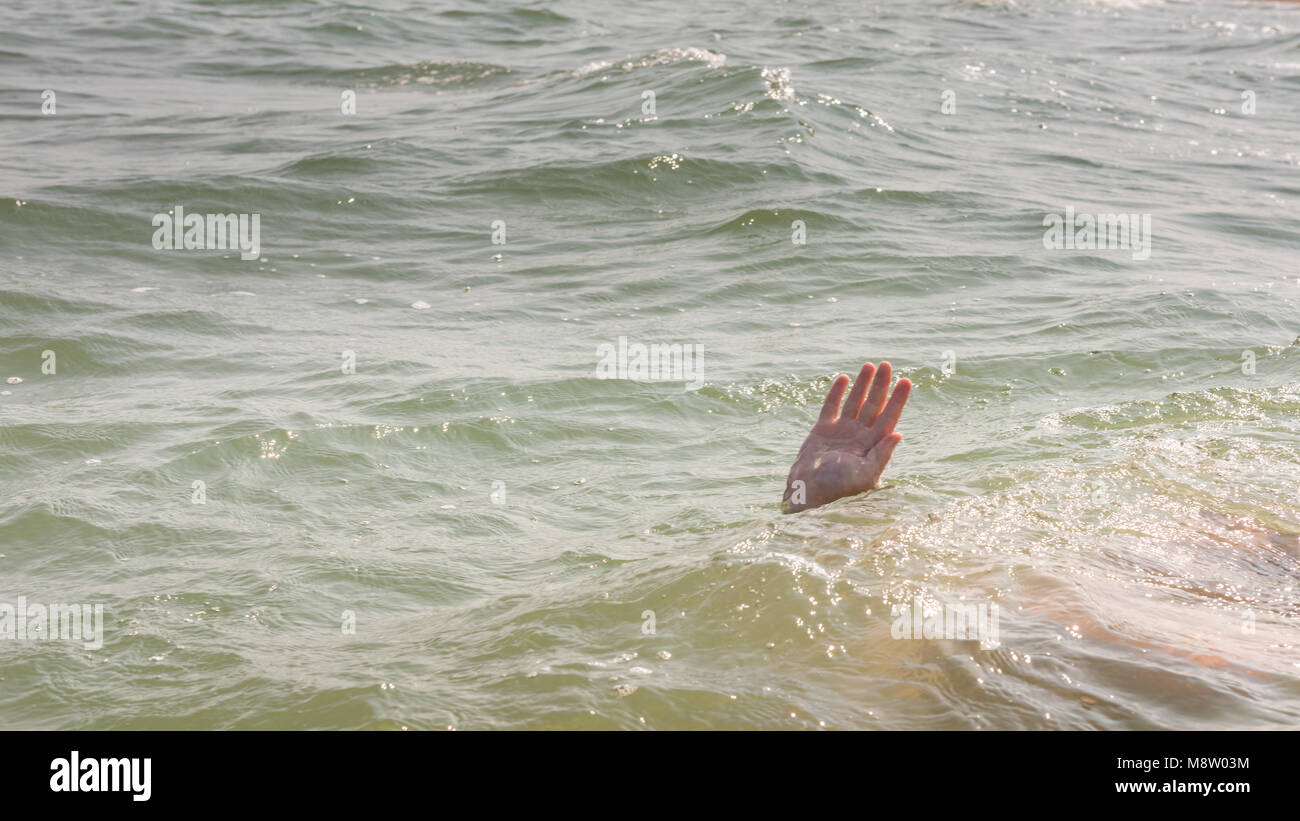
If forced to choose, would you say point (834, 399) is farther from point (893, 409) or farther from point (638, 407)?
point (638, 407)

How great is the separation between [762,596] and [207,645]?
1.89 meters

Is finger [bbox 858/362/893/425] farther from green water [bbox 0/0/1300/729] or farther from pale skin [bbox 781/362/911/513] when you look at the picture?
green water [bbox 0/0/1300/729]

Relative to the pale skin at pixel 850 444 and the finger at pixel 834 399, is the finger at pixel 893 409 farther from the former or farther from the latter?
the finger at pixel 834 399

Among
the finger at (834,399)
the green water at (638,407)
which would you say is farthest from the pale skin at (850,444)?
the green water at (638,407)

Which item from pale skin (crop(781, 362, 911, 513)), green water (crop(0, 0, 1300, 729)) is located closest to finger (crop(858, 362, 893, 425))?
pale skin (crop(781, 362, 911, 513))

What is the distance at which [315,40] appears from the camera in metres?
18.6

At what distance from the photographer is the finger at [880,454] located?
5090 millimetres

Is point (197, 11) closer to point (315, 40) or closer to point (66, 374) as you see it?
point (315, 40)

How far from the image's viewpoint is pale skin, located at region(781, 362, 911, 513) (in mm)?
5090

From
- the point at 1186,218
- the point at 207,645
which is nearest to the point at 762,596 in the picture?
the point at 207,645

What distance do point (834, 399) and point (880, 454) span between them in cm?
30

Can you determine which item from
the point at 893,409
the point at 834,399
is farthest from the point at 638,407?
the point at 893,409

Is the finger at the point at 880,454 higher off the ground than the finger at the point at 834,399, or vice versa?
the finger at the point at 834,399

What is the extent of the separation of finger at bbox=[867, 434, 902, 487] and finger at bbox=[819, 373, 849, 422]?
9.2 inches
